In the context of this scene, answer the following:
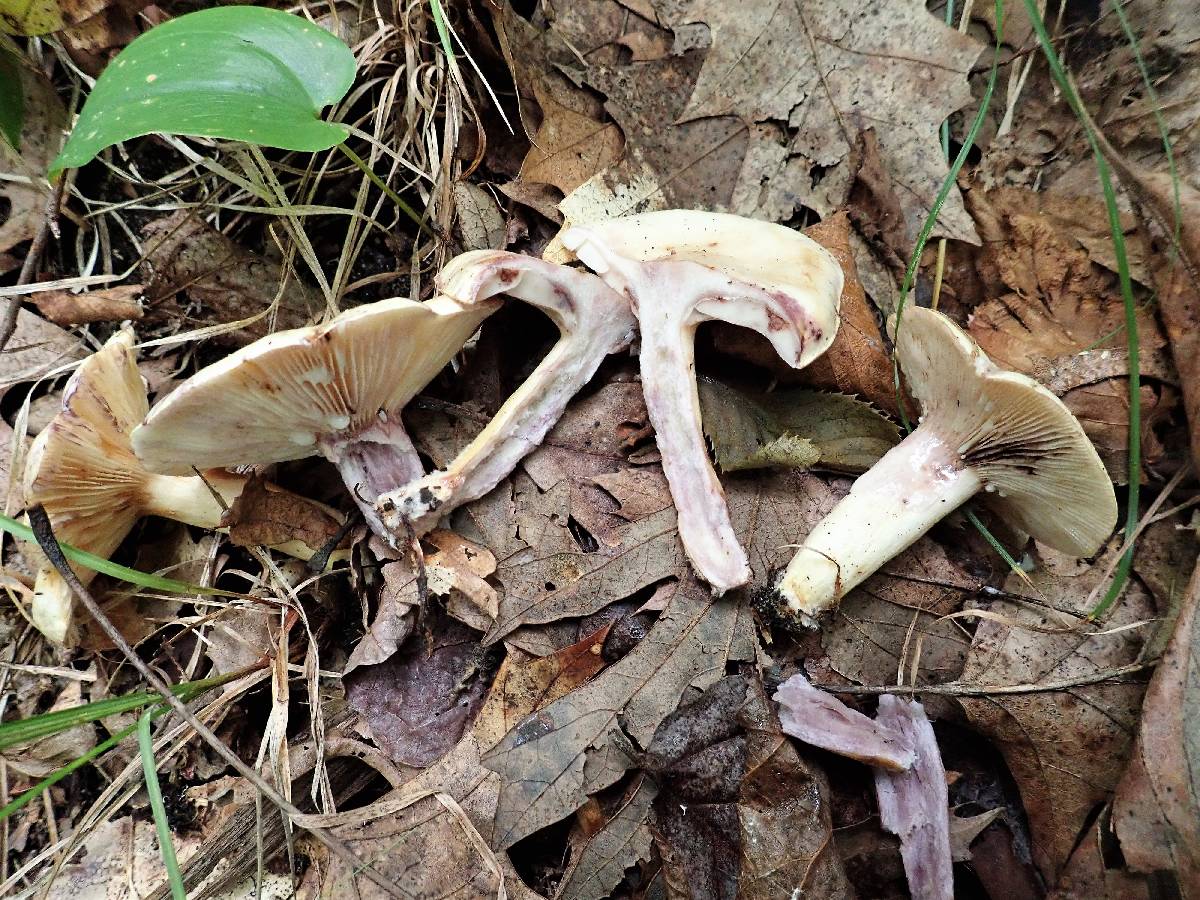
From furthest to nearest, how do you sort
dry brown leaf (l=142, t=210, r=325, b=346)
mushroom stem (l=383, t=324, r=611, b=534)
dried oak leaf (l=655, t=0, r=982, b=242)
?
1. dry brown leaf (l=142, t=210, r=325, b=346)
2. dried oak leaf (l=655, t=0, r=982, b=242)
3. mushroom stem (l=383, t=324, r=611, b=534)

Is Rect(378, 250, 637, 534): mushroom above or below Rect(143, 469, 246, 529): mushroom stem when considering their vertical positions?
above

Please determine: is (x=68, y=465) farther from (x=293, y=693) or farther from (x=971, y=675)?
(x=971, y=675)

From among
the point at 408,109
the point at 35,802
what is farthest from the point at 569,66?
the point at 35,802

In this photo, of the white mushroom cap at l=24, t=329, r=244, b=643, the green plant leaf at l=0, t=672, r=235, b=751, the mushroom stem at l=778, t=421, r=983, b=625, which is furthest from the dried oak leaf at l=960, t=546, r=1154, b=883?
the white mushroom cap at l=24, t=329, r=244, b=643

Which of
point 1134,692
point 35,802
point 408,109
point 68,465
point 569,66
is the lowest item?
point 35,802

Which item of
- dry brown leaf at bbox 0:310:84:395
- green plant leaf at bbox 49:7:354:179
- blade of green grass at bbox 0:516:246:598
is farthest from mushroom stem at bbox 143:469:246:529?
green plant leaf at bbox 49:7:354:179

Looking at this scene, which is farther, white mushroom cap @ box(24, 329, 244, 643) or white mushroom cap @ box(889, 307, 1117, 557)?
white mushroom cap @ box(24, 329, 244, 643)

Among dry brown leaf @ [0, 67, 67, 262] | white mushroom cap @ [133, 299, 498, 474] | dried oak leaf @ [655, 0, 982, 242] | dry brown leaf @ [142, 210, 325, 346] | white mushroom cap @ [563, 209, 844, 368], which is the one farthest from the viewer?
dry brown leaf @ [0, 67, 67, 262]

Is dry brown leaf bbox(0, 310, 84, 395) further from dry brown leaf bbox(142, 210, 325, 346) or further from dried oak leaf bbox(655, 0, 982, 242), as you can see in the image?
dried oak leaf bbox(655, 0, 982, 242)

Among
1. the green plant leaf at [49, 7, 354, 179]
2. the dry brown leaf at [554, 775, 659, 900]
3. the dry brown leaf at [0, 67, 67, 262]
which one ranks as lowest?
the dry brown leaf at [554, 775, 659, 900]
